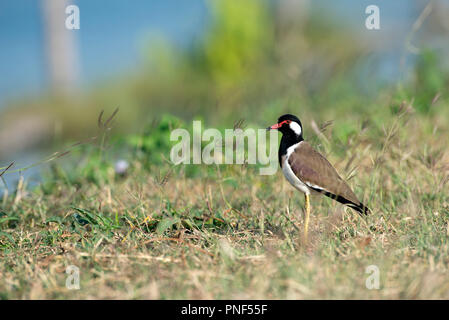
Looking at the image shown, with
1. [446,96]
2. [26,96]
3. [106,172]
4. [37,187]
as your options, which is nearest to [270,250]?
[106,172]

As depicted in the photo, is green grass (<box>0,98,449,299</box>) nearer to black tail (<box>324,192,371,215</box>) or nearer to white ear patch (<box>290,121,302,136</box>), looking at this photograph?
black tail (<box>324,192,371,215</box>)

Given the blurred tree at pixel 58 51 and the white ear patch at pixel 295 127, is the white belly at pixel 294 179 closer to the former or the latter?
the white ear patch at pixel 295 127

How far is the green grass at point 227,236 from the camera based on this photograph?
2791mm

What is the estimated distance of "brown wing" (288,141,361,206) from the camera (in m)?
3.59

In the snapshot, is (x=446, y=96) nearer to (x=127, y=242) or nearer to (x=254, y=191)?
(x=254, y=191)

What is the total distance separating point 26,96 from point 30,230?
33.8 ft

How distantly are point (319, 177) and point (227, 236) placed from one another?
0.72 m

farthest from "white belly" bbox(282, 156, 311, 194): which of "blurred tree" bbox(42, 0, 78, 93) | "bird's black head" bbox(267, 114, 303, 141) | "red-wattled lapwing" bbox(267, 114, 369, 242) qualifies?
"blurred tree" bbox(42, 0, 78, 93)

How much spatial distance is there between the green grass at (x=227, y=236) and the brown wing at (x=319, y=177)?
197mm

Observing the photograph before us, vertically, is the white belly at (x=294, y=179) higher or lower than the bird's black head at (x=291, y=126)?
lower

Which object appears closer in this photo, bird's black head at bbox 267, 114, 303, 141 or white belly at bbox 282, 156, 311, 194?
white belly at bbox 282, 156, 311, 194

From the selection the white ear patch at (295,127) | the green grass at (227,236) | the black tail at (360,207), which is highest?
the white ear patch at (295,127)

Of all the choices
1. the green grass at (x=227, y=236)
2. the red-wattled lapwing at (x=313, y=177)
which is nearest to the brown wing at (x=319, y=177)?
the red-wattled lapwing at (x=313, y=177)

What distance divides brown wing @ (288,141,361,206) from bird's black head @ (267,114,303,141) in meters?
0.21
